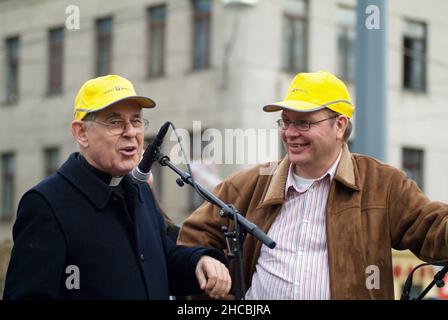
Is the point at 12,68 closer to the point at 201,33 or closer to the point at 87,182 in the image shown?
the point at 201,33

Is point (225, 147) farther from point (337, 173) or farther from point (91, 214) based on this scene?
point (91, 214)

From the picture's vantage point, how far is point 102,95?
13.4ft

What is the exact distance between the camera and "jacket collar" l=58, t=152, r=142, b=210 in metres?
3.98

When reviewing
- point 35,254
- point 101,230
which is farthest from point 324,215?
point 35,254

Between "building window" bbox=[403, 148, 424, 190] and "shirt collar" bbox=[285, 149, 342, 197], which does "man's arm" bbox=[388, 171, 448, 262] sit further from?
"building window" bbox=[403, 148, 424, 190]

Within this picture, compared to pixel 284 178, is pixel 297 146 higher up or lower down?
higher up

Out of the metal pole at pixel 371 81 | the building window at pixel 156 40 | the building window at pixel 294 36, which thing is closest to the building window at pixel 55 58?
the building window at pixel 156 40

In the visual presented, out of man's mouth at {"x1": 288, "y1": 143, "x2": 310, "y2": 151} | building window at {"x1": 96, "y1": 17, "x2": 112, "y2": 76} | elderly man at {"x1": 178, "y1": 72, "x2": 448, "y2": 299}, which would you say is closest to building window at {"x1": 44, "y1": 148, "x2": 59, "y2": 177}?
building window at {"x1": 96, "y1": 17, "x2": 112, "y2": 76}

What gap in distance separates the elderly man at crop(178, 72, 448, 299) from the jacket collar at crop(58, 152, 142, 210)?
3.13ft

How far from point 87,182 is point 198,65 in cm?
1953

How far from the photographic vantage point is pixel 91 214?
395 cm

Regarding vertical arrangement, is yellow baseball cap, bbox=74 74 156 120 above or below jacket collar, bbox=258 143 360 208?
above
